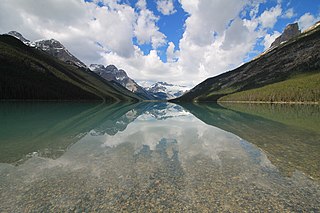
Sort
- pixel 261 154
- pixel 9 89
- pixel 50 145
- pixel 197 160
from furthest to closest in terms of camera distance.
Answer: pixel 9 89, pixel 50 145, pixel 261 154, pixel 197 160

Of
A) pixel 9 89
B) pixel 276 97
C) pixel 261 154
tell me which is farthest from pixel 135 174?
pixel 276 97

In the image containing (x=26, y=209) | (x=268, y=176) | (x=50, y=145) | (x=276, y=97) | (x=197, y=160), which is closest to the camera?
(x=26, y=209)

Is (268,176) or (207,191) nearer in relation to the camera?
(207,191)

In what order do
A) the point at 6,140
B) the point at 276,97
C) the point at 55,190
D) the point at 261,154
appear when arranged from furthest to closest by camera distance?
1. the point at 276,97
2. the point at 6,140
3. the point at 261,154
4. the point at 55,190

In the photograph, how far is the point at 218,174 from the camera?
15.4 metres

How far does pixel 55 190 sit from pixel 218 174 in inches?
455

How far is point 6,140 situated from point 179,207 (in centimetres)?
2655

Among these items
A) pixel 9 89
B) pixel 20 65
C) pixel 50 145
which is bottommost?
pixel 50 145

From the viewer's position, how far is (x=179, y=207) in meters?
10.4

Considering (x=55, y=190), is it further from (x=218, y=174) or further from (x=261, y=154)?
(x=261, y=154)

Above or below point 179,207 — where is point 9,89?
above

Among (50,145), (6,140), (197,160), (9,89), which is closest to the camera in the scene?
(197,160)

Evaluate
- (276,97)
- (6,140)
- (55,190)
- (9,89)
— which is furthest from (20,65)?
(276,97)

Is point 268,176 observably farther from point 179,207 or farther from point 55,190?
point 55,190
